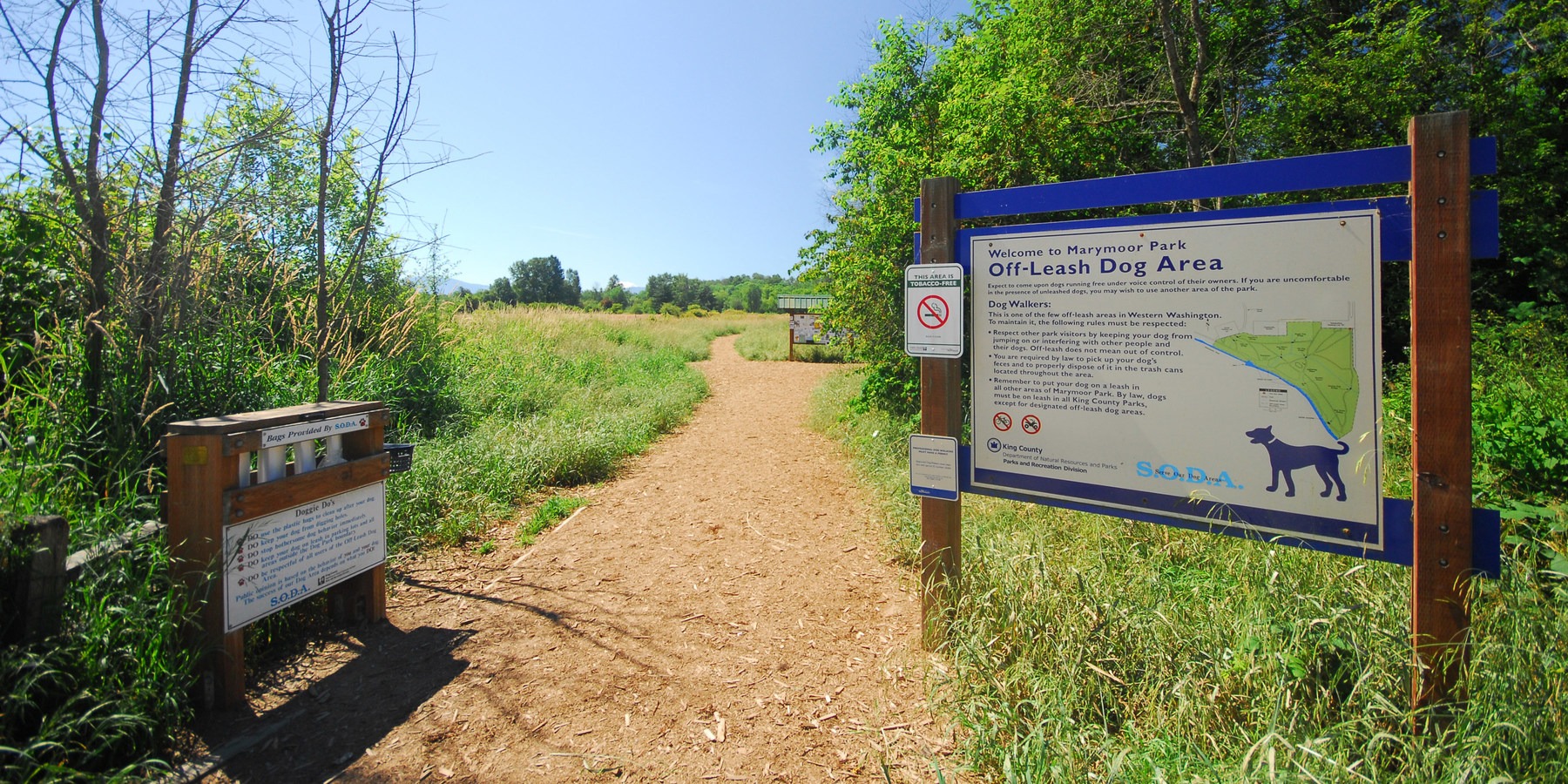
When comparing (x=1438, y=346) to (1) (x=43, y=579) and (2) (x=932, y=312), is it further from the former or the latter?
(1) (x=43, y=579)

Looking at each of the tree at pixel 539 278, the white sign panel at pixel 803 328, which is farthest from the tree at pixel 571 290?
the white sign panel at pixel 803 328

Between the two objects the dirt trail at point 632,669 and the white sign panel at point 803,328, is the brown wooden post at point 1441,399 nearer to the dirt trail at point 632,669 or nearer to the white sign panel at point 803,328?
the dirt trail at point 632,669

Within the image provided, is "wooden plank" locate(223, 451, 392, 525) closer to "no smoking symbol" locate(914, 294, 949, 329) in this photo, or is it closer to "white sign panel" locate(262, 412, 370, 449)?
"white sign panel" locate(262, 412, 370, 449)

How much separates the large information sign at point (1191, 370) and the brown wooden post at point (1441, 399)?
0.12m

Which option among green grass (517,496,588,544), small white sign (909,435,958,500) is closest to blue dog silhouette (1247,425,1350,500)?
small white sign (909,435,958,500)

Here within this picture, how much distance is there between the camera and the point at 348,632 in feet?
11.3

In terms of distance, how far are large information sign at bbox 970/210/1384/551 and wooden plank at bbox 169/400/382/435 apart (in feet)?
9.47

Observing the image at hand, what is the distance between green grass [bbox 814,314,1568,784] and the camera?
77.2 inches

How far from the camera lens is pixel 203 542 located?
265 cm

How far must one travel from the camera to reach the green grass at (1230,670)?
196 centimetres

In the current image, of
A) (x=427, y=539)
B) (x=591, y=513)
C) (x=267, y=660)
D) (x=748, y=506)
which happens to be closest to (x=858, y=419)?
(x=748, y=506)

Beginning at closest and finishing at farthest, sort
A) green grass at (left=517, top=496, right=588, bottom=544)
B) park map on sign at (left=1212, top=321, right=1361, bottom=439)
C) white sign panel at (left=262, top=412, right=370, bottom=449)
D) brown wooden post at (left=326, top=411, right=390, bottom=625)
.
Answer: park map on sign at (left=1212, top=321, right=1361, bottom=439) → white sign panel at (left=262, top=412, right=370, bottom=449) → brown wooden post at (left=326, top=411, right=390, bottom=625) → green grass at (left=517, top=496, right=588, bottom=544)

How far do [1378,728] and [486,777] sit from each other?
2856 millimetres

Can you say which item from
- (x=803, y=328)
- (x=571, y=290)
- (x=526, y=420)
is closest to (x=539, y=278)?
(x=571, y=290)
